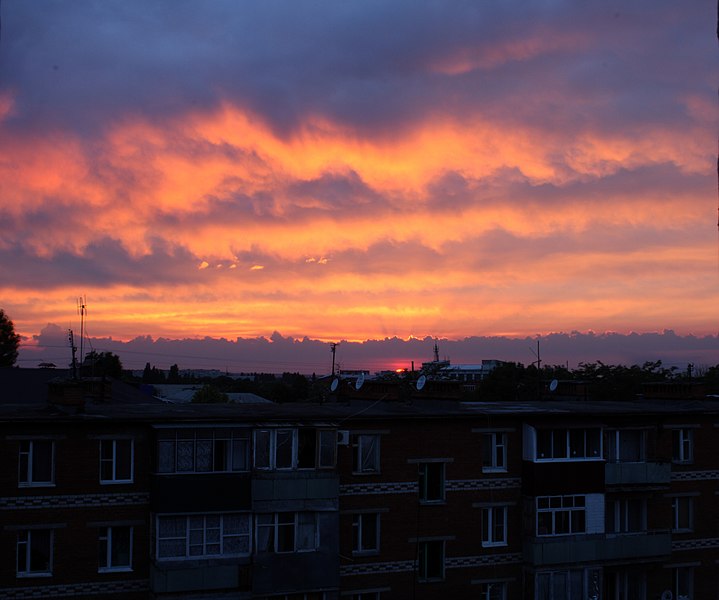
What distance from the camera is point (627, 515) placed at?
40062 millimetres

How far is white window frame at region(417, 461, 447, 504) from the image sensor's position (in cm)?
3712

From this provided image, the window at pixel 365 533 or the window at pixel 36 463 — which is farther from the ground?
the window at pixel 36 463

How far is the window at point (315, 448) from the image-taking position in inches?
1362

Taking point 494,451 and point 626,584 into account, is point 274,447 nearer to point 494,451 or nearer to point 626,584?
point 494,451

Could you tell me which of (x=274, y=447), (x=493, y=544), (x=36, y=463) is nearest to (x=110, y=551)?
(x=36, y=463)

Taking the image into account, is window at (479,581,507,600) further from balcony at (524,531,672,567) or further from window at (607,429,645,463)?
window at (607,429,645,463)

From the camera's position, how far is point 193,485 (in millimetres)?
32969

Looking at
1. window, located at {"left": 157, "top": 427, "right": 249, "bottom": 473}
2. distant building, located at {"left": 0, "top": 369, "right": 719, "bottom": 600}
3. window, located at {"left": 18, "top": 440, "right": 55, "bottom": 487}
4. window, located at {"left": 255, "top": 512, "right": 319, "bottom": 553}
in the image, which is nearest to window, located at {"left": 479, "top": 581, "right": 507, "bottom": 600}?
distant building, located at {"left": 0, "top": 369, "right": 719, "bottom": 600}

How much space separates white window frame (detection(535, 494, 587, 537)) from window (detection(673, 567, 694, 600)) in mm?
6260

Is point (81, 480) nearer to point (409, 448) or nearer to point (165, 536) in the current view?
point (165, 536)

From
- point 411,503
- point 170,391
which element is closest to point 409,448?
point 411,503

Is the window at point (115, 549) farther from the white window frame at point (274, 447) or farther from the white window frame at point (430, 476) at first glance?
the white window frame at point (430, 476)

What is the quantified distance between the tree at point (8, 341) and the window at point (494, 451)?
107518mm

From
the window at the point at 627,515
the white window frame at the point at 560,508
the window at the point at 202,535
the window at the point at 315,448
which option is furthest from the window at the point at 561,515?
the window at the point at 202,535
